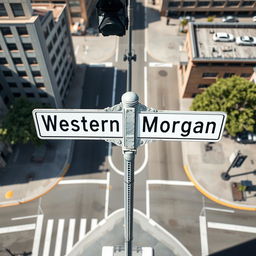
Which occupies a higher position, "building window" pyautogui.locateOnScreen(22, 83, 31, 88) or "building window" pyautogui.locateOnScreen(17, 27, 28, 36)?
"building window" pyautogui.locateOnScreen(17, 27, 28, 36)

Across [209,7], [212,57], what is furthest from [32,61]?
[209,7]

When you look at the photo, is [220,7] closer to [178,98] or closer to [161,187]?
[178,98]

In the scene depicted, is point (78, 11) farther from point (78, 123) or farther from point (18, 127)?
point (78, 123)

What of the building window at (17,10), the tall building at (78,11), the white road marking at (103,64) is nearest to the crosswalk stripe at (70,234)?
the building window at (17,10)

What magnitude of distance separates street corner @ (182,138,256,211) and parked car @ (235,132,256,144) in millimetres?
743

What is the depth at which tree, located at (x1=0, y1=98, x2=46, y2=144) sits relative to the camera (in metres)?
28.9

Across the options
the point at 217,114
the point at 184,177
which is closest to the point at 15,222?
the point at 184,177

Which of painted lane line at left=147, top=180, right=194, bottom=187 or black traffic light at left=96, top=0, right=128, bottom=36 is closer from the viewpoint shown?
black traffic light at left=96, top=0, right=128, bottom=36

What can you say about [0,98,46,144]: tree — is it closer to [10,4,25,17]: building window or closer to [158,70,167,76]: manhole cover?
[10,4,25,17]: building window

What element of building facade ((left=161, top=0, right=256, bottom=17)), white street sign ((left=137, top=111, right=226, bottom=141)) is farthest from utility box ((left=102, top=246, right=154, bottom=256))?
building facade ((left=161, top=0, right=256, bottom=17))

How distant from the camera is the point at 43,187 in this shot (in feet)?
98.8

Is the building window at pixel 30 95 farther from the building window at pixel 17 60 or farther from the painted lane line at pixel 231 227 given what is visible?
the painted lane line at pixel 231 227

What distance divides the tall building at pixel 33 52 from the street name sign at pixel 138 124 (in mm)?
24678

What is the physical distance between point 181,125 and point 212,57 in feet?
103
